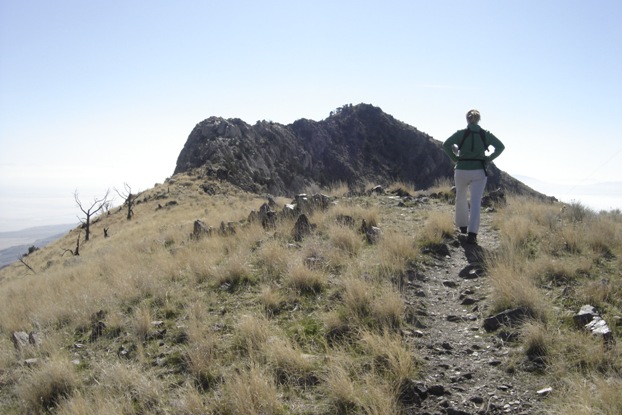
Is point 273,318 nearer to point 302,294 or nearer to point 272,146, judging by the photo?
point 302,294

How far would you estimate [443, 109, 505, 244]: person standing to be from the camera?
7738 mm

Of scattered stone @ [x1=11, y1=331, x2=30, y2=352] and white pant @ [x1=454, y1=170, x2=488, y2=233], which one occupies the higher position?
white pant @ [x1=454, y1=170, x2=488, y2=233]

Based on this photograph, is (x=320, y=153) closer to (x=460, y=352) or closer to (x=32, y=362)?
(x=32, y=362)

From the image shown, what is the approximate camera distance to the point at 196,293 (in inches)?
253

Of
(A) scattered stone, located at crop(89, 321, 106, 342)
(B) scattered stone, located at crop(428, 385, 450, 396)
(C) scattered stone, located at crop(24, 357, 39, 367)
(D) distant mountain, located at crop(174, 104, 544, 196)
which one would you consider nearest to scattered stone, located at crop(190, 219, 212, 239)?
(A) scattered stone, located at crop(89, 321, 106, 342)

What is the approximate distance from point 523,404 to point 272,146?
59.9 meters

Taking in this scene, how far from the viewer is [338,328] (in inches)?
188

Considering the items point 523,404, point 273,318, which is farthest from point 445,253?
point 523,404

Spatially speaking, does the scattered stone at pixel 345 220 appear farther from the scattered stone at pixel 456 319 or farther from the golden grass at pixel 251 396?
the golden grass at pixel 251 396

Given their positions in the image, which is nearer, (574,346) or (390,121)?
(574,346)

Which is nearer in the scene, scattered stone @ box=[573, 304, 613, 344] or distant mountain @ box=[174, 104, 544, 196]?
scattered stone @ box=[573, 304, 613, 344]

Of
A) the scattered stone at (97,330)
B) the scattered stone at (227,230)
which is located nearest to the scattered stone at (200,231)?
the scattered stone at (227,230)

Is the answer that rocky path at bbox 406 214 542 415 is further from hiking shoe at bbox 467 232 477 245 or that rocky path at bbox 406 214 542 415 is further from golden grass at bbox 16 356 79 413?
golden grass at bbox 16 356 79 413

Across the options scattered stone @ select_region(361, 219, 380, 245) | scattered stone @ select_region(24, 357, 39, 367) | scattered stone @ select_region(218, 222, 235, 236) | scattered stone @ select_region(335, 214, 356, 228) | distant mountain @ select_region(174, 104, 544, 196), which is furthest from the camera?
distant mountain @ select_region(174, 104, 544, 196)
